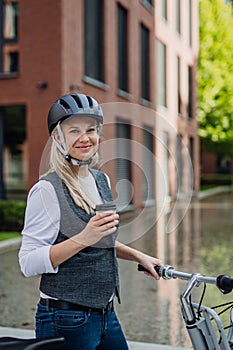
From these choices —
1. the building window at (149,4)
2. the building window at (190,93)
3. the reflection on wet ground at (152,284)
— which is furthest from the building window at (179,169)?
the building window at (190,93)

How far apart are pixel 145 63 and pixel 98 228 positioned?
69.7ft

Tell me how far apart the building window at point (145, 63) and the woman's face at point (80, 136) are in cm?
2051

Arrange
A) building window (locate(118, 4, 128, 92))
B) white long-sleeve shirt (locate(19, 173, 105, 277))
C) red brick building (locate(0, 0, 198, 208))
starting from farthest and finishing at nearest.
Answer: building window (locate(118, 4, 128, 92)) → red brick building (locate(0, 0, 198, 208)) → white long-sleeve shirt (locate(19, 173, 105, 277))

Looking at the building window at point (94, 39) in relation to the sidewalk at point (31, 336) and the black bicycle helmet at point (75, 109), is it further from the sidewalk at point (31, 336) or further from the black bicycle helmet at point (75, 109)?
the black bicycle helmet at point (75, 109)

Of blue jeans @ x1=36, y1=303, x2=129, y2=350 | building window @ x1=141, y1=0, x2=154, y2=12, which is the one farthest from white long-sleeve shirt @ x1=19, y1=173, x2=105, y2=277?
building window @ x1=141, y1=0, x2=154, y2=12

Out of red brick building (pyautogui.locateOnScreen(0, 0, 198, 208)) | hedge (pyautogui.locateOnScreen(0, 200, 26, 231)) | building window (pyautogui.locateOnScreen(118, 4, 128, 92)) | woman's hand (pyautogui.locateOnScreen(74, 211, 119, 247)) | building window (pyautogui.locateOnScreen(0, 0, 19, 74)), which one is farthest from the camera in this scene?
building window (pyautogui.locateOnScreen(118, 4, 128, 92))

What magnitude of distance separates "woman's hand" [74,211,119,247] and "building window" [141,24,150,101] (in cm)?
2073

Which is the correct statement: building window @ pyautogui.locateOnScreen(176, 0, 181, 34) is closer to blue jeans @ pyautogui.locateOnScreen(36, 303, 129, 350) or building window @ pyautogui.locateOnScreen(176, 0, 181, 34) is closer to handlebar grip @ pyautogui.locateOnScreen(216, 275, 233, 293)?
blue jeans @ pyautogui.locateOnScreen(36, 303, 129, 350)

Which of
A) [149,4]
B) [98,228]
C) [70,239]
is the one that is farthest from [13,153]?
[98,228]

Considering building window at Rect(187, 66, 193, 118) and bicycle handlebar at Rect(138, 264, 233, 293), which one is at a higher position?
building window at Rect(187, 66, 193, 118)

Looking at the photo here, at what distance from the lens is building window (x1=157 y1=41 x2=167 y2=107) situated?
2481 cm

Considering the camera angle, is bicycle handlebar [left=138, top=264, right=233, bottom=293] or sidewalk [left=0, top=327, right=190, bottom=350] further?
sidewalk [left=0, top=327, right=190, bottom=350]

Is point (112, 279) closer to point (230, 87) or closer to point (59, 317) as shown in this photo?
point (59, 317)

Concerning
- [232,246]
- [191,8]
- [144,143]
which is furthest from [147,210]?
[191,8]
